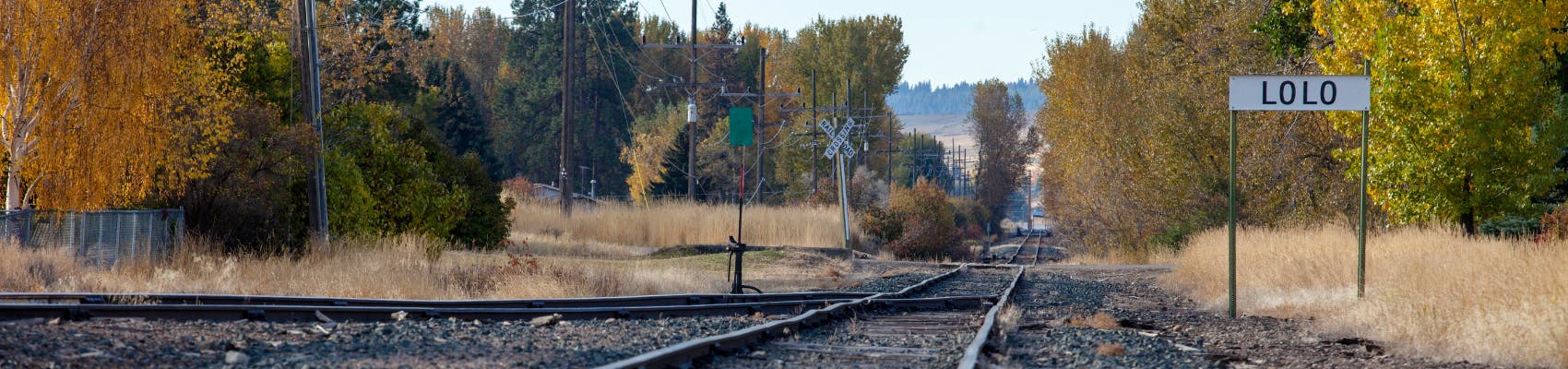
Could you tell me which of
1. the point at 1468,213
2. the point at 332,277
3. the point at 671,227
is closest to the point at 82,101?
the point at 332,277

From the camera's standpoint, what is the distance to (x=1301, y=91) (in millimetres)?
13727

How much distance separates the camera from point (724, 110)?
3696 inches

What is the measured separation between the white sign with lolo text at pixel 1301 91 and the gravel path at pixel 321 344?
6194 mm

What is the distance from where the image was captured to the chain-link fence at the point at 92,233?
18.3 m

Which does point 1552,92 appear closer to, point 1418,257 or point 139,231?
point 1418,257

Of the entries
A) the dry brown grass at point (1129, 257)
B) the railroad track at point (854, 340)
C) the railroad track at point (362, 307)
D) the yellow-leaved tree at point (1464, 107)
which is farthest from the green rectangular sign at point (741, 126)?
the railroad track at point (854, 340)

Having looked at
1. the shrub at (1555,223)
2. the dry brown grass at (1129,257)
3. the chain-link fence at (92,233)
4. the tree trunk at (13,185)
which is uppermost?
the tree trunk at (13,185)

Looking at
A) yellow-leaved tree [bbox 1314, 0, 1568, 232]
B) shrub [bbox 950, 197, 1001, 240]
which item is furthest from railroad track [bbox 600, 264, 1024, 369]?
shrub [bbox 950, 197, 1001, 240]

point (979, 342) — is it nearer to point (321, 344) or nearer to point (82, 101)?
point (321, 344)

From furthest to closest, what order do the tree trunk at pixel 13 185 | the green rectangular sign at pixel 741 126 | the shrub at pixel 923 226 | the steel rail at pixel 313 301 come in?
the shrub at pixel 923 226 < the green rectangular sign at pixel 741 126 < the tree trunk at pixel 13 185 < the steel rail at pixel 313 301

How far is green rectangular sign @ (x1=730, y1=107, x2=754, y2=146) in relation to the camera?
35.3m

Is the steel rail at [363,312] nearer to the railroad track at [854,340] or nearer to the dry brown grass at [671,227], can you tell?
the railroad track at [854,340]

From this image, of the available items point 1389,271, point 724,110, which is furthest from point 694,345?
point 724,110

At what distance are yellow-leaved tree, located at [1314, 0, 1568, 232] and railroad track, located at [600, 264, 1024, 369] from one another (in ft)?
27.1
